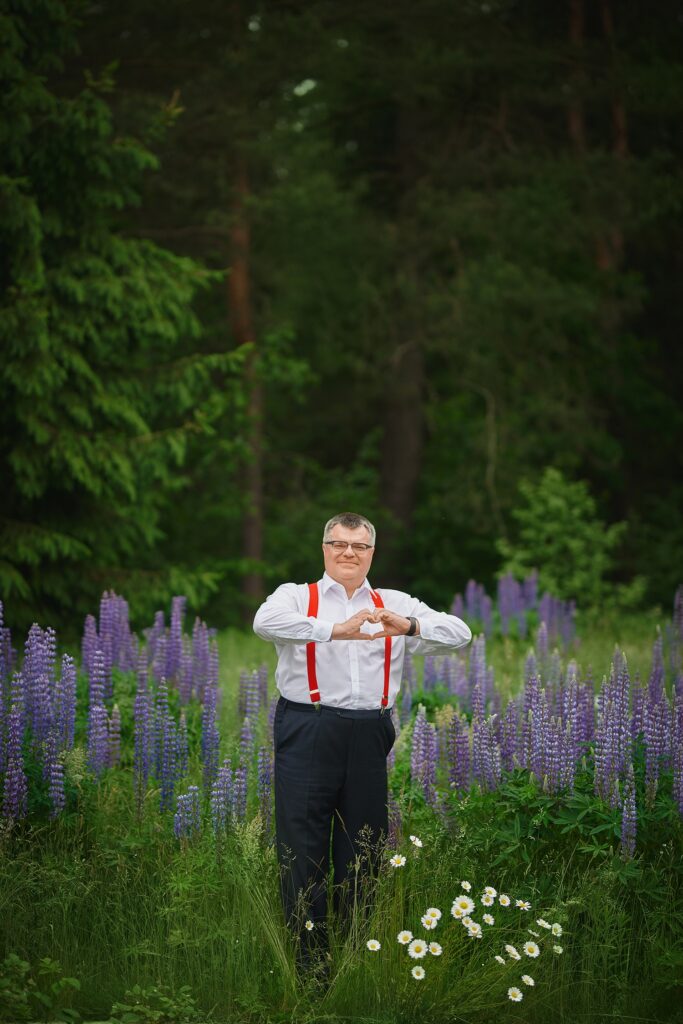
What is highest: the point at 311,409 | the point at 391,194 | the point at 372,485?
the point at 391,194

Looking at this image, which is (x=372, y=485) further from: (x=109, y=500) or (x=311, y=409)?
(x=109, y=500)

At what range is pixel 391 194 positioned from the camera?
908 inches

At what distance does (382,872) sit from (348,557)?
1.62 m

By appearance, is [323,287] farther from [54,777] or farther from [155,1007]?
[155,1007]

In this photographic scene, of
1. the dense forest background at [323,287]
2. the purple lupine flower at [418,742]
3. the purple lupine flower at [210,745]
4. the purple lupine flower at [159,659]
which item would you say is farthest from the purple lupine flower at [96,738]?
the dense forest background at [323,287]

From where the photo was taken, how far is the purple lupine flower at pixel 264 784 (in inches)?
254

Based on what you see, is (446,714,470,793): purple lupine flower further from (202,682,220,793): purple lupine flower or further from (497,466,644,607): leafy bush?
(497,466,644,607): leafy bush

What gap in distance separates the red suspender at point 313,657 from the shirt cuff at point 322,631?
0.13 metres

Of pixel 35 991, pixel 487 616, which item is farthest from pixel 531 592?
pixel 35 991

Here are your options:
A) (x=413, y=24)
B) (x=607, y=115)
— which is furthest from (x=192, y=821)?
(x=607, y=115)

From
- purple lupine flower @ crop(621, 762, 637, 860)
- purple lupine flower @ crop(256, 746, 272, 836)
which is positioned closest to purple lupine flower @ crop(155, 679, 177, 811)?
purple lupine flower @ crop(256, 746, 272, 836)

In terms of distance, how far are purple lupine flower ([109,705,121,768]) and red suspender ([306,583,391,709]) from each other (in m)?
2.40

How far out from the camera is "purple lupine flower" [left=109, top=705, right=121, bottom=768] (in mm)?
7273

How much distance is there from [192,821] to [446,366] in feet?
63.3
